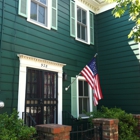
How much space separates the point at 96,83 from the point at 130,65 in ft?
6.10

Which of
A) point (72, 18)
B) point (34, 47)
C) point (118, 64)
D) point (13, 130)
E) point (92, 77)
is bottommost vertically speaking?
point (13, 130)

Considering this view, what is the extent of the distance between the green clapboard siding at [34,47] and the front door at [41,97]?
445 mm

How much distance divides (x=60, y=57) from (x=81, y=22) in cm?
222

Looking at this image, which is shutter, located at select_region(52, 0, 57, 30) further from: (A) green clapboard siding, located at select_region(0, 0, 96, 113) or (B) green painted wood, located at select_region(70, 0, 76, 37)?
(B) green painted wood, located at select_region(70, 0, 76, 37)

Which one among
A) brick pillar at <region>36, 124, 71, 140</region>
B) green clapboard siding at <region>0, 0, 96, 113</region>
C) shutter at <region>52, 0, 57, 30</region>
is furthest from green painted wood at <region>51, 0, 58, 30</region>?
brick pillar at <region>36, 124, 71, 140</region>

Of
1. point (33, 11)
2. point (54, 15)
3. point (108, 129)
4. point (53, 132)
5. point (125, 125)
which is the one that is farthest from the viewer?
point (54, 15)

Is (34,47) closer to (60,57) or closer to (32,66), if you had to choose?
(32,66)

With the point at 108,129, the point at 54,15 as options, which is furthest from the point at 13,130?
the point at 54,15

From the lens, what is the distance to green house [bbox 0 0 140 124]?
5348 millimetres

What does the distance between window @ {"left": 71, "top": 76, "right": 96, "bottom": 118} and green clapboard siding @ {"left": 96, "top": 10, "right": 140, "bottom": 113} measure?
78 centimetres

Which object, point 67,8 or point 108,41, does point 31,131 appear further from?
point 108,41

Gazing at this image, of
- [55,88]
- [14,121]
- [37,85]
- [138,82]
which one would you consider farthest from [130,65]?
[14,121]

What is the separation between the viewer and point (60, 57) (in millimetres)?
6844

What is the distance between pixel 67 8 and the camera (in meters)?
7.46
